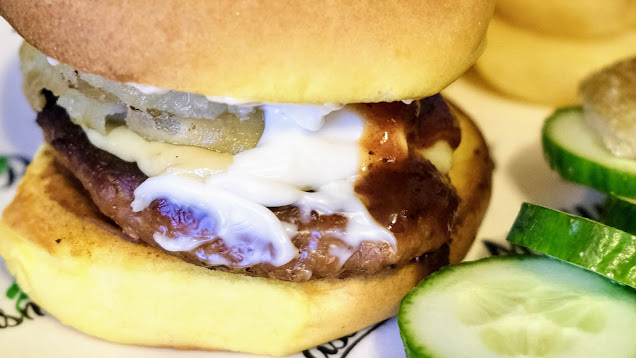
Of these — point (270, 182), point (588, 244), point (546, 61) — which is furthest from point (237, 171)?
point (546, 61)

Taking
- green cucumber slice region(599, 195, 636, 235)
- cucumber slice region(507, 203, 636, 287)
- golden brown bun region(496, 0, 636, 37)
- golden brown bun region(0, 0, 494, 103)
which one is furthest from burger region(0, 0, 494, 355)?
golden brown bun region(496, 0, 636, 37)

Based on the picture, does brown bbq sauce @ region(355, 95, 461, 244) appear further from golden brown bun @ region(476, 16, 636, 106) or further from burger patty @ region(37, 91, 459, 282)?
golden brown bun @ region(476, 16, 636, 106)

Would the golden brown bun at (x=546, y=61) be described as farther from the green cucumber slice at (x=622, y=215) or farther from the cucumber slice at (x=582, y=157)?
the green cucumber slice at (x=622, y=215)

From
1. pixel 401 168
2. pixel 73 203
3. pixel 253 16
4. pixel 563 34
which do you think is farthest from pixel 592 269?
pixel 563 34

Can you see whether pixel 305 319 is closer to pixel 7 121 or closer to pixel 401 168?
pixel 401 168

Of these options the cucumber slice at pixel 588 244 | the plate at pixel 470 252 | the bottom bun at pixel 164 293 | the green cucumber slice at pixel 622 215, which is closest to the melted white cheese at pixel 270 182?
the bottom bun at pixel 164 293

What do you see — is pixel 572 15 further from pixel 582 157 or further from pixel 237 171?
pixel 237 171
